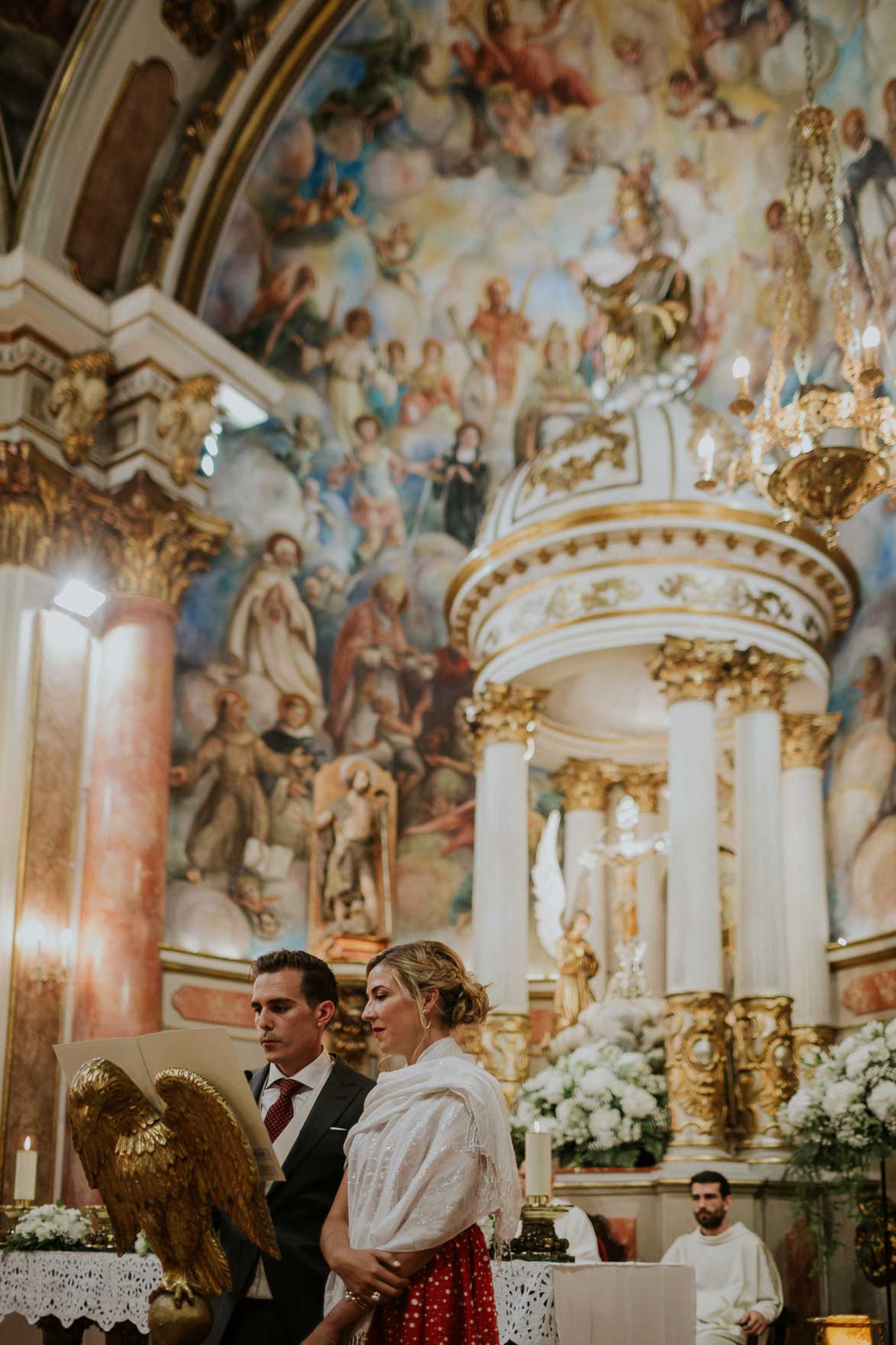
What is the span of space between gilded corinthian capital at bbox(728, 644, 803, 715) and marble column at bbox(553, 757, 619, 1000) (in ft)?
8.04

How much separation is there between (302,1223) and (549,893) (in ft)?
30.0

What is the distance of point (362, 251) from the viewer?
1395 cm

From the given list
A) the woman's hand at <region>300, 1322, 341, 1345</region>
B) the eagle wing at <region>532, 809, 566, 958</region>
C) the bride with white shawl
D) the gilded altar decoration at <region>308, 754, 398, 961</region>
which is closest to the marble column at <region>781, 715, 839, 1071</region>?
the eagle wing at <region>532, 809, 566, 958</region>

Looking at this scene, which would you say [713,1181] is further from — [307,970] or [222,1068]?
[222,1068]

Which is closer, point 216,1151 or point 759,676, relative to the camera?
point 216,1151

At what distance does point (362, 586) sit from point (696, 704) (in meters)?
Answer: 4.50

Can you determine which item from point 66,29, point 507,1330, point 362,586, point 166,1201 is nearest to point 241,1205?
point 166,1201

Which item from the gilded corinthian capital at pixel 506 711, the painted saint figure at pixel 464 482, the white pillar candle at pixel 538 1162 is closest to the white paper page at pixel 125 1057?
the white pillar candle at pixel 538 1162

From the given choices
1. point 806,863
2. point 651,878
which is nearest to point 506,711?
point 651,878

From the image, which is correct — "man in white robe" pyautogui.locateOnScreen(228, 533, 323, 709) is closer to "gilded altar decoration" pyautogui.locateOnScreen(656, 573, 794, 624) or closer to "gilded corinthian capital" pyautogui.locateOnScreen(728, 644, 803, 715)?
"gilded altar decoration" pyautogui.locateOnScreen(656, 573, 794, 624)

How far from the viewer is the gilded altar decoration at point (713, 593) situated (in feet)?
34.7

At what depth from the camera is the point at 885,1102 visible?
7516mm

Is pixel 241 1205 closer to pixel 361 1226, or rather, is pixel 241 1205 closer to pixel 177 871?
pixel 361 1226

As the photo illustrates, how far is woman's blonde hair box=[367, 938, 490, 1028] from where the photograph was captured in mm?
3346
